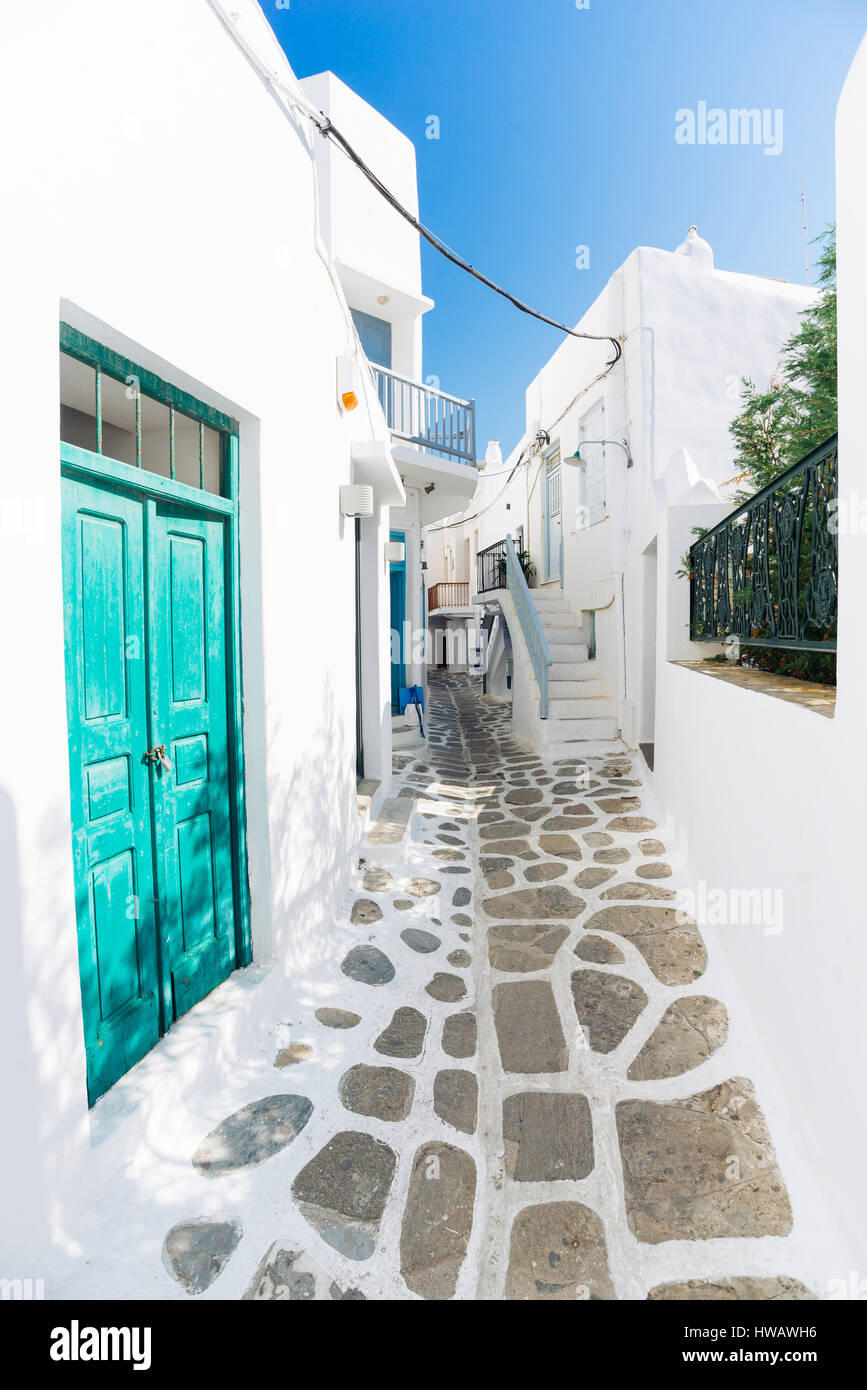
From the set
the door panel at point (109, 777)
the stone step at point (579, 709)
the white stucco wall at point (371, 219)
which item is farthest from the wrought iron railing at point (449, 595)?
the door panel at point (109, 777)

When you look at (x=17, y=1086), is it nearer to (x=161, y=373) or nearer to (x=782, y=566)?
(x=161, y=373)

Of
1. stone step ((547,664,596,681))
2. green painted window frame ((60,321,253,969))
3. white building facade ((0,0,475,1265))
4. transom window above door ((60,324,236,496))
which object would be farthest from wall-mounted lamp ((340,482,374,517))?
stone step ((547,664,596,681))

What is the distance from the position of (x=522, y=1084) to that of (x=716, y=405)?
30.3ft

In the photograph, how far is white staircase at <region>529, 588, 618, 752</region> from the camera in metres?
8.82

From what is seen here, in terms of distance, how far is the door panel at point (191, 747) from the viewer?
2680 millimetres

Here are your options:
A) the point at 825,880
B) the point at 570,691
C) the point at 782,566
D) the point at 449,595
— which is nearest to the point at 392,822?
the point at 782,566

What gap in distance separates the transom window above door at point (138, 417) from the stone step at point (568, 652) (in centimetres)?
756

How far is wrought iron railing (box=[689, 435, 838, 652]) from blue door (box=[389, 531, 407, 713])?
5283 millimetres

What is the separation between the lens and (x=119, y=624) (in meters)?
2.44

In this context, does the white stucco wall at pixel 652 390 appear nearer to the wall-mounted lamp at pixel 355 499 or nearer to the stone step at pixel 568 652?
the stone step at pixel 568 652

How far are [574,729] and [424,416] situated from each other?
5.19 m

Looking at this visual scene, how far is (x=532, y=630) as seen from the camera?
10000mm
